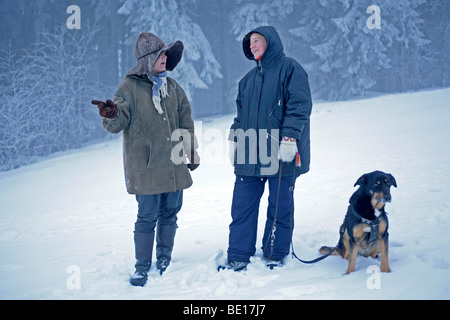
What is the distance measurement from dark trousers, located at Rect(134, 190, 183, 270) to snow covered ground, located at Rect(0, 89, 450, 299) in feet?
0.75

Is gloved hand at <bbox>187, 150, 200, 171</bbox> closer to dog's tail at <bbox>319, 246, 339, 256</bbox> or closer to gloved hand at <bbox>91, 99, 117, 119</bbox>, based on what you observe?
gloved hand at <bbox>91, 99, 117, 119</bbox>

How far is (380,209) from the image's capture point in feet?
11.0

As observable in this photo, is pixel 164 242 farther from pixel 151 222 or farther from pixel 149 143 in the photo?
pixel 149 143

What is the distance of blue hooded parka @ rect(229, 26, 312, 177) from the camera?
3705mm

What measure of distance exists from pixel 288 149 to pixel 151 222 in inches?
62.2

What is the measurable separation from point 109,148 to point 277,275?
13373 millimetres

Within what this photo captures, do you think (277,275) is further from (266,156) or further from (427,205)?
(427,205)

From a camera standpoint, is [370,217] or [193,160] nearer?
[370,217]

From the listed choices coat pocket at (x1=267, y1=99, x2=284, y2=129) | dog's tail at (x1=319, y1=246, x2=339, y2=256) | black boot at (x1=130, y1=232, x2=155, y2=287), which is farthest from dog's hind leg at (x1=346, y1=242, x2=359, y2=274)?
black boot at (x1=130, y1=232, x2=155, y2=287)

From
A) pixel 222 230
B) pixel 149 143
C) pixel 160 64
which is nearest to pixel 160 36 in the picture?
pixel 222 230

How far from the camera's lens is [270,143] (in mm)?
3877

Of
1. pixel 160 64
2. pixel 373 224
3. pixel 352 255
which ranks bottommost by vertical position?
pixel 352 255

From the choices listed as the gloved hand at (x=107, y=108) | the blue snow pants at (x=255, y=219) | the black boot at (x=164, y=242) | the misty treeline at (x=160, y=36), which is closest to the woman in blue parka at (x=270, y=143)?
the blue snow pants at (x=255, y=219)
